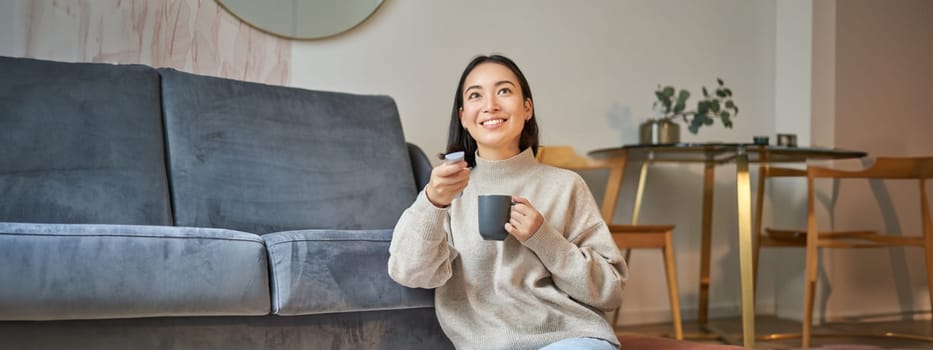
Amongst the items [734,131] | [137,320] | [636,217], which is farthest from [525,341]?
[734,131]

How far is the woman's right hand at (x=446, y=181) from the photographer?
133 centimetres

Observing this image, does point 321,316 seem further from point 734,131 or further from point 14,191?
point 734,131

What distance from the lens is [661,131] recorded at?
3.27 metres

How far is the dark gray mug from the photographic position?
1.28 meters

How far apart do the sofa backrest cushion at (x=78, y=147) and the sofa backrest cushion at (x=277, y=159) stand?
72 millimetres

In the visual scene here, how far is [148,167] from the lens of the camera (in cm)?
193

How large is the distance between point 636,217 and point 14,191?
2269 mm

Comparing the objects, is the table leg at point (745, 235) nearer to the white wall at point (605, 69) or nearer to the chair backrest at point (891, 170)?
the chair backrest at point (891, 170)

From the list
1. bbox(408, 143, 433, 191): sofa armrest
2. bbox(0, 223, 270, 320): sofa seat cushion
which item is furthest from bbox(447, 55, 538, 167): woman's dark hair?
bbox(408, 143, 433, 191): sofa armrest

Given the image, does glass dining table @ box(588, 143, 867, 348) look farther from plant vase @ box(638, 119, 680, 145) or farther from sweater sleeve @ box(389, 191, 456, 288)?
sweater sleeve @ box(389, 191, 456, 288)

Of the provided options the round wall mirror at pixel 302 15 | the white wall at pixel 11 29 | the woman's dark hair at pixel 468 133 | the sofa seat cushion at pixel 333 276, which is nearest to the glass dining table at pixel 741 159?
the round wall mirror at pixel 302 15

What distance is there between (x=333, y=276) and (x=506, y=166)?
0.37m

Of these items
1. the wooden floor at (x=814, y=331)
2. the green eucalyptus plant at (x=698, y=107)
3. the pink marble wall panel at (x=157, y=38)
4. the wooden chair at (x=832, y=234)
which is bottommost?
the wooden floor at (x=814, y=331)

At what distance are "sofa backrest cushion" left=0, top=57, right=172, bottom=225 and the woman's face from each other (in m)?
0.75
